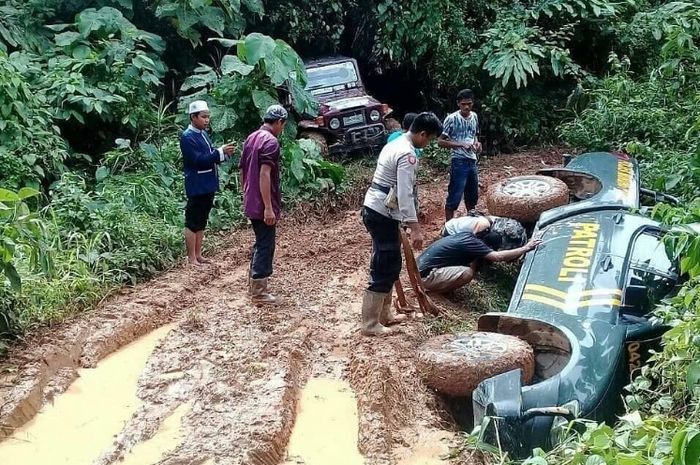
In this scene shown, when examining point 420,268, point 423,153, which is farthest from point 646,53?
point 420,268

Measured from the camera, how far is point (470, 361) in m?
Answer: 4.98

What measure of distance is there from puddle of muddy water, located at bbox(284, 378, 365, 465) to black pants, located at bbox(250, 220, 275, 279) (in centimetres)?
133

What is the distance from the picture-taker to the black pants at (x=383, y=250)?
566 centimetres

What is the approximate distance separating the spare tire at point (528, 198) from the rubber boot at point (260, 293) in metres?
2.38

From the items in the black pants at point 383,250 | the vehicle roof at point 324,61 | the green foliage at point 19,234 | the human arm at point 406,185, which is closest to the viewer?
the green foliage at point 19,234

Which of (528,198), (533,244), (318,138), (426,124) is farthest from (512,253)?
(318,138)

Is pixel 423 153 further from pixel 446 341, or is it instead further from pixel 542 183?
pixel 446 341

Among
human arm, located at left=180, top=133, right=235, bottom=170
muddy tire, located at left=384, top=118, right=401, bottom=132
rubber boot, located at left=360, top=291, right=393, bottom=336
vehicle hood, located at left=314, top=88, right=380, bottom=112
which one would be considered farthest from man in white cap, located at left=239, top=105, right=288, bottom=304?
muddy tire, located at left=384, top=118, right=401, bottom=132

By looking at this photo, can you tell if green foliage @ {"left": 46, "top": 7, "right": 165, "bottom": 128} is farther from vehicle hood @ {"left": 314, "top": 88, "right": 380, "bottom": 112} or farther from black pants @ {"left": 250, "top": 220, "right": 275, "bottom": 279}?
black pants @ {"left": 250, "top": 220, "right": 275, "bottom": 279}

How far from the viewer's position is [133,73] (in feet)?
31.5

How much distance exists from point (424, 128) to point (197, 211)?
2.57 metres

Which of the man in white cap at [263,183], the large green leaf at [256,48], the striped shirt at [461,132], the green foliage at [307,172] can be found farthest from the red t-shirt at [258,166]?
the large green leaf at [256,48]

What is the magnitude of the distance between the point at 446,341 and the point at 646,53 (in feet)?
30.4

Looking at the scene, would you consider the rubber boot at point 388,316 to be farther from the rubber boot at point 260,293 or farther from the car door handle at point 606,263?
the car door handle at point 606,263
